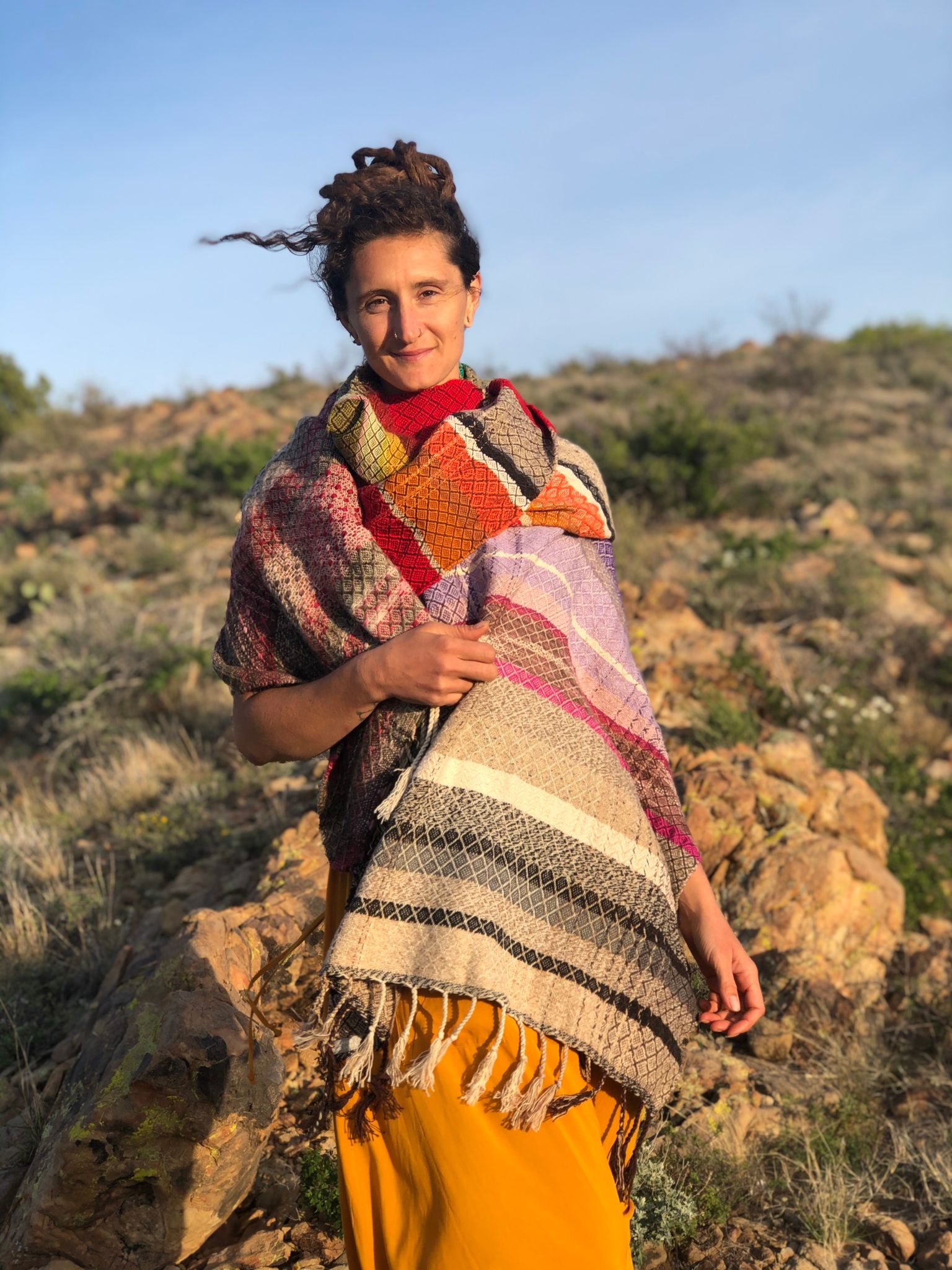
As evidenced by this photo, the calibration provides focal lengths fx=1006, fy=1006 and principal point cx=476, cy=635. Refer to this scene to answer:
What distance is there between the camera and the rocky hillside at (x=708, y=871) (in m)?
2.58

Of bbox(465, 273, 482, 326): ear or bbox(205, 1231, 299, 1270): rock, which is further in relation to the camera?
bbox(205, 1231, 299, 1270): rock

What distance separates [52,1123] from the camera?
2.64m

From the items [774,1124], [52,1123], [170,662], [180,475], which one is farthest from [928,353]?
[52,1123]

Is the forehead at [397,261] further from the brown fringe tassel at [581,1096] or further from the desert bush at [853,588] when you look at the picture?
the desert bush at [853,588]

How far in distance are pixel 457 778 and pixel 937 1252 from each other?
2245 millimetres

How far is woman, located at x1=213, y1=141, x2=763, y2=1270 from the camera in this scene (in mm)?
1469

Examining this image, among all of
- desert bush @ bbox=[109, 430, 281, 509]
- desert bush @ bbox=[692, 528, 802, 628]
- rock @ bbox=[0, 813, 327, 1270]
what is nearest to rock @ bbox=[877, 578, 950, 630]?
desert bush @ bbox=[692, 528, 802, 628]

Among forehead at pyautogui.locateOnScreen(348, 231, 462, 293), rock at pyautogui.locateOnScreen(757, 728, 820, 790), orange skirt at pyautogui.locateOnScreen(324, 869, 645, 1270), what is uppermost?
forehead at pyautogui.locateOnScreen(348, 231, 462, 293)

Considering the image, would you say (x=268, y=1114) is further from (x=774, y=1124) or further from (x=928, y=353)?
(x=928, y=353)

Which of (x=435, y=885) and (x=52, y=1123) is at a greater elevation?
(x=435, y=885)

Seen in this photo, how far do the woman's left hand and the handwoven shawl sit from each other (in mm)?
52

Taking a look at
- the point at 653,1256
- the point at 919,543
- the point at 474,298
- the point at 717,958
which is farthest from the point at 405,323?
the point at 919,543

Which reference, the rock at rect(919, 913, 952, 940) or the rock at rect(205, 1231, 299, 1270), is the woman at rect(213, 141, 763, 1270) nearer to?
the rock at rect(205, 1231, 299, 1270)

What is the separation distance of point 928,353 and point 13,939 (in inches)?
789
